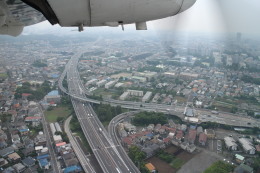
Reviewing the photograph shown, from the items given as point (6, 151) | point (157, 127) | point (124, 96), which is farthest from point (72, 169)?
point (124, 96)

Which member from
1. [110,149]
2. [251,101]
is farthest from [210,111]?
[110,149]

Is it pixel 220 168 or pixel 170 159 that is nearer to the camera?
pixel 220 168

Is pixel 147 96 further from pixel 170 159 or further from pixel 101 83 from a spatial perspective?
pixel 170 159

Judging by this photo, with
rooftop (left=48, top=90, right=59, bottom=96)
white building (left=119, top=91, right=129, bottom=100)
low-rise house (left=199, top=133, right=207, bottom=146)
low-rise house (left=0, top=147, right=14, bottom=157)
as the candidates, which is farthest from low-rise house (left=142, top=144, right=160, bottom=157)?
rooftop (left=48, top=90, right=59, bottom=96)

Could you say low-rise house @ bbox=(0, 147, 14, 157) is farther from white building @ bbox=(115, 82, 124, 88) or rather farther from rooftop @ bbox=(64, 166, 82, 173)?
white building @ bbox=(115, 82, 124, 88)

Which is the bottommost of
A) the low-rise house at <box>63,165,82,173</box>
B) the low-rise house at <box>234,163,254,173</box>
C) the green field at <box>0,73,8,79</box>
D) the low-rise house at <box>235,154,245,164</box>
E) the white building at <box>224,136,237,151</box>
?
the low-rise house at <box>235,154,245,164</box>
